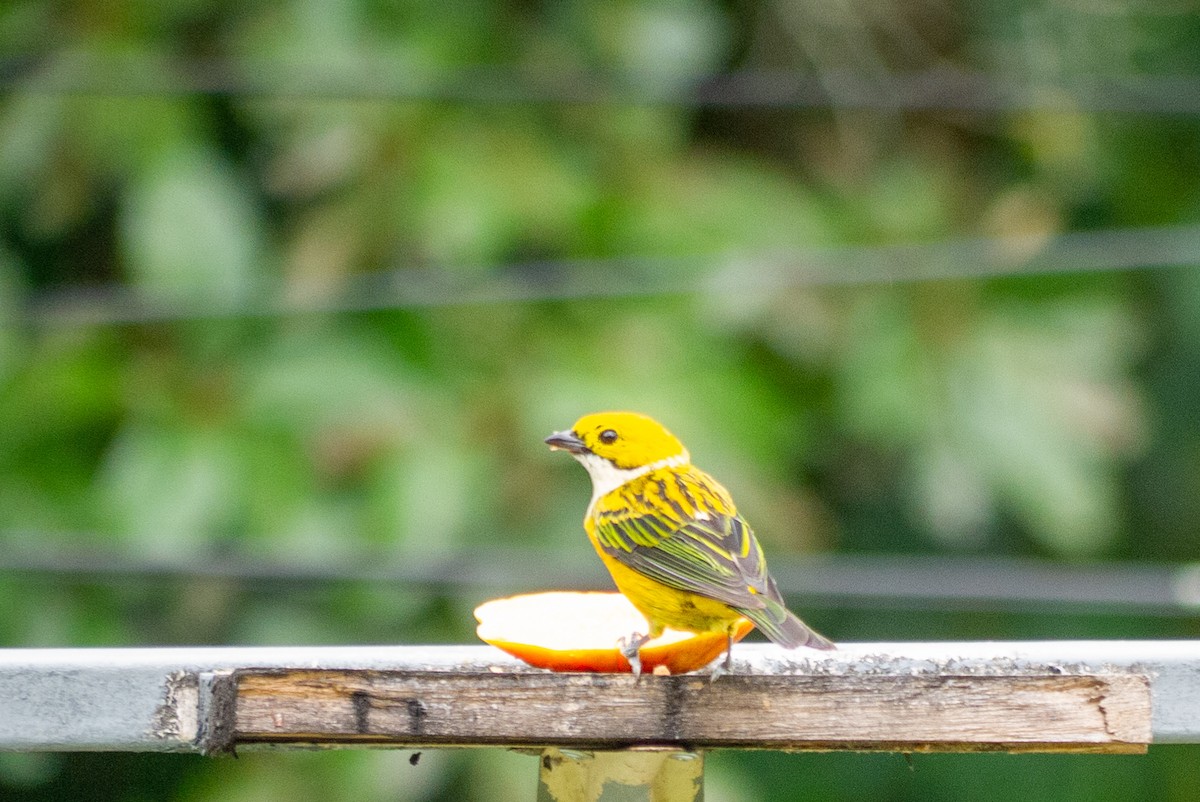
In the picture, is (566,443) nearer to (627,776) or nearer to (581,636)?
(581,636)

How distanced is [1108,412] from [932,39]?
6.00ft

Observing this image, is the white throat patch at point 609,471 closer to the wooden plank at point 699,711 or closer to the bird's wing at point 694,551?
the bird's wing at point 694,551

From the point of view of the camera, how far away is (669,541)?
2746 mm


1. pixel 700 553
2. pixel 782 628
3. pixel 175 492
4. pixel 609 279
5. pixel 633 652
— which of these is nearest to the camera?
pixel 633 652

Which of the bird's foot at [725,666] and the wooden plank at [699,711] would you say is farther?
the bird's foot at [725,666]

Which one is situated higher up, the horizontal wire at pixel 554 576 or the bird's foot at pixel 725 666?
the horizontal wire at pixel 554 576

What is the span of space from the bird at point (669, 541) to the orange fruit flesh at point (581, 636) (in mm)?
28

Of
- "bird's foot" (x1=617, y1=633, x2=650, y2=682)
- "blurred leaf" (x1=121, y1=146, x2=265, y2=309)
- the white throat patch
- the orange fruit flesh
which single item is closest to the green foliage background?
"blurred leaf" (x1=121, y1=146, x2=265, y2=309)

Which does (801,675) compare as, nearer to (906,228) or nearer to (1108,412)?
(1108,412)

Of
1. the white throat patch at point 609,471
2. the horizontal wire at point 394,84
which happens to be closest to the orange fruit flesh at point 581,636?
the white throat patch at point 609,471

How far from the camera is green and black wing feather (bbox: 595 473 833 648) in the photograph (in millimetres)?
2496

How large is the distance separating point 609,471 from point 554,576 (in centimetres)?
99

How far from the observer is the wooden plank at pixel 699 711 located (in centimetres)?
179

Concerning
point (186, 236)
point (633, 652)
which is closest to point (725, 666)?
point (633, 652)
